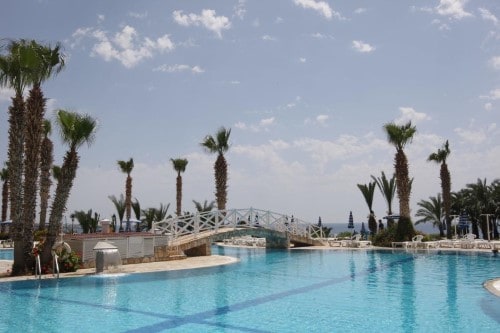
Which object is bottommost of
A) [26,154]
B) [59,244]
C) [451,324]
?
[451,324]

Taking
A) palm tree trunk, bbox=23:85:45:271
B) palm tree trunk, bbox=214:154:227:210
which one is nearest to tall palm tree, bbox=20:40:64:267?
palm tree trunk, bbox=23:85:45:271

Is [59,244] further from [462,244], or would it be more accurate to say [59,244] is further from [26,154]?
[462,244]

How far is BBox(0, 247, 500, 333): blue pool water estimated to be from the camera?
8.88 m

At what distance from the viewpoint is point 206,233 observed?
2520cm

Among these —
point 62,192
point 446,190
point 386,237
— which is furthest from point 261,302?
point 446,190

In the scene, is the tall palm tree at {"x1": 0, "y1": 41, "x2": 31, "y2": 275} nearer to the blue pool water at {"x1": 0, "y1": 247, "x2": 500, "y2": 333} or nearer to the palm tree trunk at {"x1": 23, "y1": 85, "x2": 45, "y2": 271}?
the palm tree trunk at {"x1": 23, "y1": 85, "x2": 45, "y2": 271}

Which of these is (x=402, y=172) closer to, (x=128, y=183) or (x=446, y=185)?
(x=446, y=185)

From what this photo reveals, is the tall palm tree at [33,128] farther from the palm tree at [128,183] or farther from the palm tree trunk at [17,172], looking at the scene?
the palm tree at [128,183]

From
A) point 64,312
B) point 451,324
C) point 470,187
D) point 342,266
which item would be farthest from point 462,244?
point 64,312

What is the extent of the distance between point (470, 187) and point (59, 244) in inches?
1374

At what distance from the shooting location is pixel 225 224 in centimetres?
2703

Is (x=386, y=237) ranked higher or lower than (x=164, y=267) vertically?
higher

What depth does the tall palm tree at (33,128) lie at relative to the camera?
1591 centimetres

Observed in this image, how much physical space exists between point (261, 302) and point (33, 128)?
1033 centimetres
